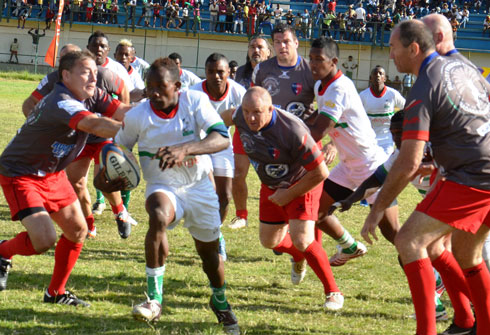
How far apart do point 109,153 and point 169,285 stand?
78.7 inches

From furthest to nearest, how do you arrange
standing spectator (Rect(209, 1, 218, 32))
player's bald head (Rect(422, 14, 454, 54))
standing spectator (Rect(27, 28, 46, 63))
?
standing spectator (Rect(209, 1, 218, 32)) → standing spectator (Rect(27, 28, 46, 63)) → player's bald head (Rect(422, 14, 454, 54))

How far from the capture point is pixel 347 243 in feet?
23.8

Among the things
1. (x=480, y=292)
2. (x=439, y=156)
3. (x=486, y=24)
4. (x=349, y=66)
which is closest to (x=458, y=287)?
(x=480, y=292)

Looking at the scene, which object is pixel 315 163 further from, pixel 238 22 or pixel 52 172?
pixel 238 22

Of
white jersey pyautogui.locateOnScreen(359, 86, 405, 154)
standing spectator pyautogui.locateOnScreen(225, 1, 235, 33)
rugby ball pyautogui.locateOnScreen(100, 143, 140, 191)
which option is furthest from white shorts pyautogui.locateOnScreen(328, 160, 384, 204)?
standing spectator pyautogui.locateOnScreen(225, 1, 235, 33)

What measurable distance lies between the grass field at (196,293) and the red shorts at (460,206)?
53.3 inches

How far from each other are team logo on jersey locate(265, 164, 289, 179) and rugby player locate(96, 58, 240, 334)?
788 millimetres

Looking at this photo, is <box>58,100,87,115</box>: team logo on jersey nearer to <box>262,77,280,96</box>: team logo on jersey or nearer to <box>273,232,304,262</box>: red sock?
<box>273,232,304,262</box>: red sock

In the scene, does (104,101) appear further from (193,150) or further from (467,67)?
(467,67)

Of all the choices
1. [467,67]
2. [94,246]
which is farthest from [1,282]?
[467,67]

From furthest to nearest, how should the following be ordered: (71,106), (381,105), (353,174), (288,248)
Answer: (381,105) < (353,174) < (288,248) < (71,106)

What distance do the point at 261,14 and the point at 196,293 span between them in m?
36.4

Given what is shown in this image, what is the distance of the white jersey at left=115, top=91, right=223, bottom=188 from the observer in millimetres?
5383

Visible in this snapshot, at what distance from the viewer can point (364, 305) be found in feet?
21.0
